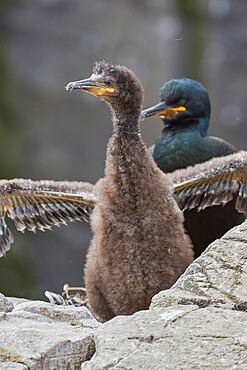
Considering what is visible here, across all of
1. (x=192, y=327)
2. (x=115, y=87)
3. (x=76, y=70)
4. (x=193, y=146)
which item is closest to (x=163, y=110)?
(x=193, y=146)

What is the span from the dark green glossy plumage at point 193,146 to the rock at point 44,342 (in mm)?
1551

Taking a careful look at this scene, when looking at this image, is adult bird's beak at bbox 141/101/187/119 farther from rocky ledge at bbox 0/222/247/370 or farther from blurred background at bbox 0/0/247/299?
blurred background at bbox 0/0/247/299

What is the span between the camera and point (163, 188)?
3.19 metres

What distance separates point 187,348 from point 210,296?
1.03 feet

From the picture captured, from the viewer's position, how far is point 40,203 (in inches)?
136

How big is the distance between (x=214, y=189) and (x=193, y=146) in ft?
2.99

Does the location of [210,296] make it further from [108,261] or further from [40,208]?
[40,208]

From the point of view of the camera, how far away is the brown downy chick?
3.11 meters

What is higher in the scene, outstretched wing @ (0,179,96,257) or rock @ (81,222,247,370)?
outstretched wing @ (0,179,96,257)

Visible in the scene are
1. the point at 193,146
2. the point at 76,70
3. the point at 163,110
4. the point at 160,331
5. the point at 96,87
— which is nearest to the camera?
the point at 160,331

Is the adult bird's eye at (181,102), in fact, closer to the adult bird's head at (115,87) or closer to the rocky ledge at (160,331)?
the adult bird's head at (115,87)

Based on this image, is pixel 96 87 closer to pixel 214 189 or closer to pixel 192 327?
pixel 214 189

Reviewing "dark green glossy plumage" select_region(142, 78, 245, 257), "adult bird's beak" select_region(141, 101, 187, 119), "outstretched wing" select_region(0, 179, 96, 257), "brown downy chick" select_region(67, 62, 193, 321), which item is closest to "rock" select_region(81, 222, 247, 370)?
"brown downy chick" select_region(67, 62, 193, 321)

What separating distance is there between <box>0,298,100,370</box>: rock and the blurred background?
18.1ft
